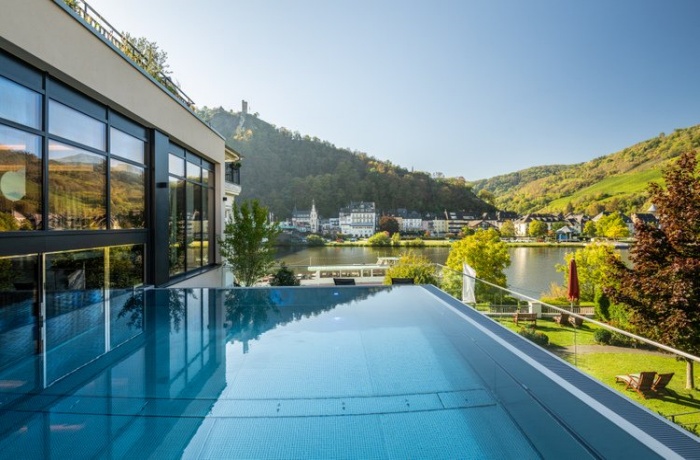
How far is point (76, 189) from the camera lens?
16.3 ft

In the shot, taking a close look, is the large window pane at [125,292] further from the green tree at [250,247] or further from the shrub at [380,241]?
the shrub at [380,241]

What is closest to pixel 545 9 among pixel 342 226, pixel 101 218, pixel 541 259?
pixel 541 259

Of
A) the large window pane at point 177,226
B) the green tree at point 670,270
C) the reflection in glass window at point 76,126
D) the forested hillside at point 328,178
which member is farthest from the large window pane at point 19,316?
the forested hillside at point 328,178

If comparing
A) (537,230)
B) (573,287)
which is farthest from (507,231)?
(573,287)

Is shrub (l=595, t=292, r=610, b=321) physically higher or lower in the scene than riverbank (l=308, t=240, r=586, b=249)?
lower

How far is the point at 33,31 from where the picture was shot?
3.91 metres

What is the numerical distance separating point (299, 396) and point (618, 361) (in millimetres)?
5331

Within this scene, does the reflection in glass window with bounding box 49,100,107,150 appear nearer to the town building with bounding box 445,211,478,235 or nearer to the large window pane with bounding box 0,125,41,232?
the large window pane with bounding box 0,125,41,232

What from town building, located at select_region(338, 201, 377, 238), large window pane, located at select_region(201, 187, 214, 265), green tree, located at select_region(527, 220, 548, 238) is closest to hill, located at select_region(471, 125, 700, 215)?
green tree, located at select_region(527, 220, 548, 238)

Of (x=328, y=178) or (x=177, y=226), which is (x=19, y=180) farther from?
(x=328, y=178)

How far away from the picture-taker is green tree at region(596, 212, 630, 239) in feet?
166

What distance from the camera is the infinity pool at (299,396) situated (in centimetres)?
237

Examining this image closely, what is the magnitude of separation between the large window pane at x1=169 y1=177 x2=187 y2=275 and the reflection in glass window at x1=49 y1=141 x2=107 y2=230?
2.18m

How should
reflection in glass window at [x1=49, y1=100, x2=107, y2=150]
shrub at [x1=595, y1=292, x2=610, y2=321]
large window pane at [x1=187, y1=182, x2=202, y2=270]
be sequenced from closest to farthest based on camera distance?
reflection in glass window at [x1=49, y1=100, x2=107, y2=150] < large window pane at [x1=187, y1=182, x2=202, y2=270] < shrub at [x1=595, y1=292, x2=610, y2=321]
